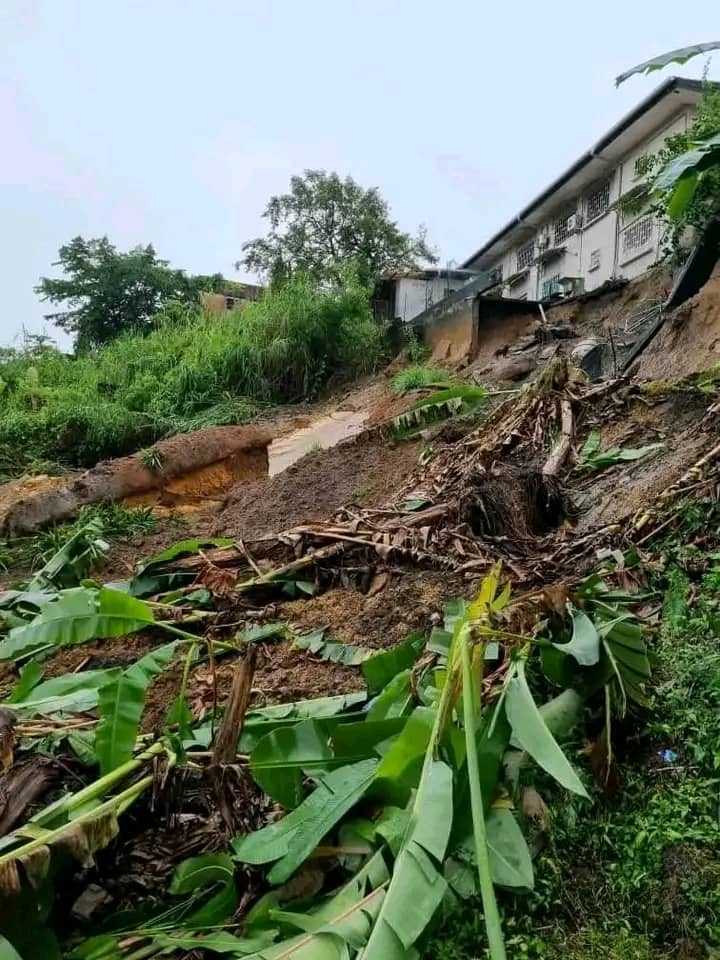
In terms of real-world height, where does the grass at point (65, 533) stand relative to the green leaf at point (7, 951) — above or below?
below

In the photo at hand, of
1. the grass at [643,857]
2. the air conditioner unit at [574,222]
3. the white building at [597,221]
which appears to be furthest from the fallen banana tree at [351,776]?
the air conditioner unit at [574,222]

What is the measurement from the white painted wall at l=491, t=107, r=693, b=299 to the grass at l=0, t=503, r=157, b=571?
1073 cm

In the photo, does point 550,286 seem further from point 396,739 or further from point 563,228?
point 396,739

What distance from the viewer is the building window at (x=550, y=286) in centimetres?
1744

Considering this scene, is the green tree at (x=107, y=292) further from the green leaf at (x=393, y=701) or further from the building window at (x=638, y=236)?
the green leaf at (x=393, y=701)

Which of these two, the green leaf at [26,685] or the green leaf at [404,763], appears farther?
the green leaf at [26,685]

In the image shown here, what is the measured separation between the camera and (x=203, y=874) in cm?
161

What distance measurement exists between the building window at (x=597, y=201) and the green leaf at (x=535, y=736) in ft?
54.1

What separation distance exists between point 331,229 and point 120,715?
22.9m

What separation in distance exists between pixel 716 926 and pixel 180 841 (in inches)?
47.9

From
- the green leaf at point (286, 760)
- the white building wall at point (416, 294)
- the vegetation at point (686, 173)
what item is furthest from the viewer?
the white building wall at point (416, 294)

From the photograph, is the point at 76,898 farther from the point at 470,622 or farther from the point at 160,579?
the point at 160,579

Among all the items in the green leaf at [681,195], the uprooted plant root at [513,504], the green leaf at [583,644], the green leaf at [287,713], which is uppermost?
the green leaf at [681,195]

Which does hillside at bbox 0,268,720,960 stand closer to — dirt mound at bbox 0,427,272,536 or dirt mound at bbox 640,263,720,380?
dirt mound at bbox 640,263,720,380
